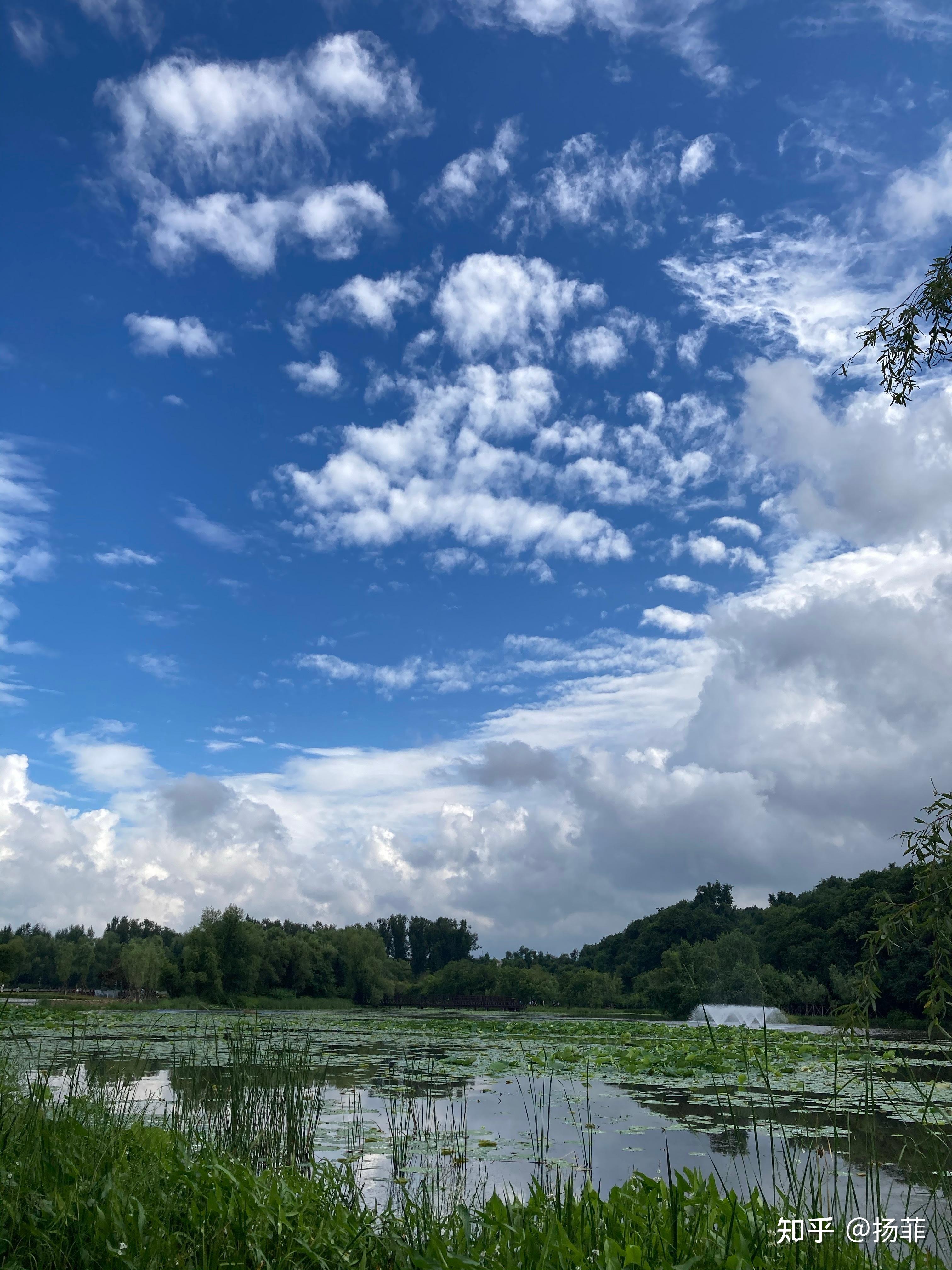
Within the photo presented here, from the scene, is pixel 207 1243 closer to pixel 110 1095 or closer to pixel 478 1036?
pixel 110 1095

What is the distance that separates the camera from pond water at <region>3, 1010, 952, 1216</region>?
5.38 meters

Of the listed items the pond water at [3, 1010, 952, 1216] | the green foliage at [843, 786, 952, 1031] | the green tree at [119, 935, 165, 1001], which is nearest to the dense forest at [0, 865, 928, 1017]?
the green tree at [119, 935, 165, 1001]

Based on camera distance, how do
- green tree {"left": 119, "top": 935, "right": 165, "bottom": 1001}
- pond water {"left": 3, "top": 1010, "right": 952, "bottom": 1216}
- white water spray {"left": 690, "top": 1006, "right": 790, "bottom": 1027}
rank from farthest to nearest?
green tree {"left": 119, "top": 935, "right": 165, "bottom": 1001} → white water spray {"left": 690, "top": 1006, "right": 790, "bottom": 1027} → pond water {"left": 3, "top": 1010, "right": 952, "bottom": 1216}

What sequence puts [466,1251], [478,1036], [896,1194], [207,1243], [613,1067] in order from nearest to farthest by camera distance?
[466,1251] < [207,1243] < [896,1194] < [613,1067] < [478,1036]

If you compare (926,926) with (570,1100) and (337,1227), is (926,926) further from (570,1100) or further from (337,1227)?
(570,1100)

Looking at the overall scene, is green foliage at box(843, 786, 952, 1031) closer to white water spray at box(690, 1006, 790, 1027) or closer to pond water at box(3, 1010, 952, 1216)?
pond water at box(3, 1010, 952, 1216)

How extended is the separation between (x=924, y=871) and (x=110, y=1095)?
7.16 m

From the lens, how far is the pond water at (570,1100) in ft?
17.7

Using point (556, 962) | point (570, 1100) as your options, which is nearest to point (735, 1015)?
point (570, 1100)

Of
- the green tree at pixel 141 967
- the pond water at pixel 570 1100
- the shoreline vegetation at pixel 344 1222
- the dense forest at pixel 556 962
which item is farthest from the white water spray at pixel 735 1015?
the shoreline vegetation at pixel 344 1222

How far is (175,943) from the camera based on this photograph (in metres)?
85.6

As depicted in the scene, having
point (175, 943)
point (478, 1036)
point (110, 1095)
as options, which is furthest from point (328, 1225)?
point (175, 943)

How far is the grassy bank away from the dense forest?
19.1 meters

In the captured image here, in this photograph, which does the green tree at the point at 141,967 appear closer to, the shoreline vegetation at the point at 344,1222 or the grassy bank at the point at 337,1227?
the shoreline vegetation at the point at 344,1222
